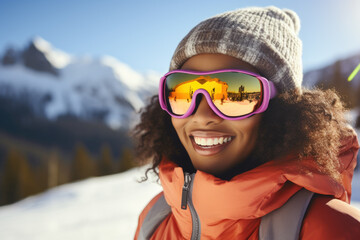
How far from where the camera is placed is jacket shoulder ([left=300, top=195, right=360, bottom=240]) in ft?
2.82

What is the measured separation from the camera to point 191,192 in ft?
3.91

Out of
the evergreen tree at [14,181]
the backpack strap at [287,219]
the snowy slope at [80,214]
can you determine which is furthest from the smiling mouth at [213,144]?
the evergreen tree at [14,181]

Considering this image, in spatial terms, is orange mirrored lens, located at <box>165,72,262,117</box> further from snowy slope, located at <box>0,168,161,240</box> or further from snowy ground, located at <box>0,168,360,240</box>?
snowy slope, located at <box>0,168,161,240</box>

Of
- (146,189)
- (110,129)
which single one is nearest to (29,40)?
(110,129)

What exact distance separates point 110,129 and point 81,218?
103 meters

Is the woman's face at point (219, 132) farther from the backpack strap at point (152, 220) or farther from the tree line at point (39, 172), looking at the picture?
the tree line at point (39, 172)

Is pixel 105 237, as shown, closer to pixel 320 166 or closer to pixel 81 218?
pixel 81 218

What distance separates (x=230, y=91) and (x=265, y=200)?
52 cm

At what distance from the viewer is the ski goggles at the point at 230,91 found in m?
1.17

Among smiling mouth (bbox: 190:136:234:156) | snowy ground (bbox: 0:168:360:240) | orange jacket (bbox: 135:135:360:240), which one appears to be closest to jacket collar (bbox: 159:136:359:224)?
orange jacket (bbox: 135:135:360:240)

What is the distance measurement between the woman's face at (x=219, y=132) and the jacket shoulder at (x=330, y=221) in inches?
15.6

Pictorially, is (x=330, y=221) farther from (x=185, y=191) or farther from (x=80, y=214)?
(x=80, y=214)

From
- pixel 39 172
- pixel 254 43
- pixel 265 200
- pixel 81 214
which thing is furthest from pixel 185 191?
pixel 39 172

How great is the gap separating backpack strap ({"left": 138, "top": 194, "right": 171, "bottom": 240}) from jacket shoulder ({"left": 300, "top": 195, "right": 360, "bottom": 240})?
0.83m
